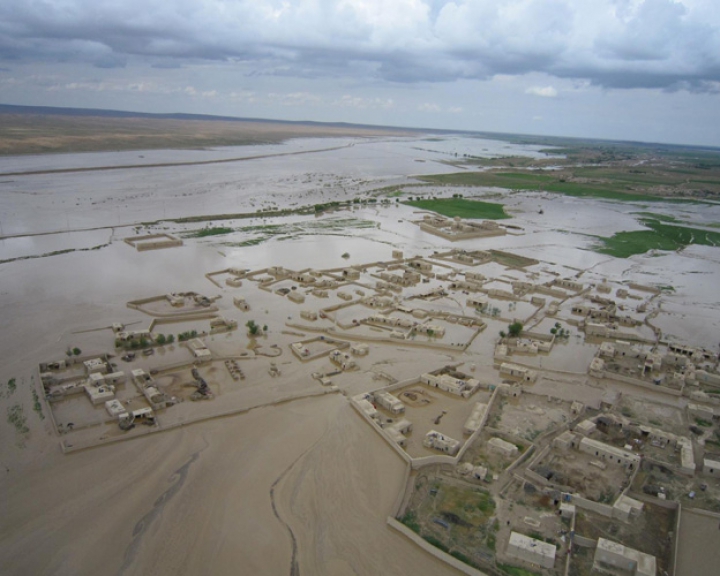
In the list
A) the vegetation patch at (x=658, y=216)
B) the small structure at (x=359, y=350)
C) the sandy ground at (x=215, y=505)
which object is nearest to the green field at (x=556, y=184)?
the vegetation patch at (x=658, y=216)

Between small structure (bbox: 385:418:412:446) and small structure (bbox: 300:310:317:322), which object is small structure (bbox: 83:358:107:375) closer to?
small structure (bbox: 300:310:317:322)

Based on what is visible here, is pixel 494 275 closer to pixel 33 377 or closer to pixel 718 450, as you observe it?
pixel 718 450

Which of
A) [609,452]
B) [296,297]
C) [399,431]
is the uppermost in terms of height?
[609,452]

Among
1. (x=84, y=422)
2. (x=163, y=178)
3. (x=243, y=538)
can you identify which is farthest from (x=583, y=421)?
(x=163, y=178)

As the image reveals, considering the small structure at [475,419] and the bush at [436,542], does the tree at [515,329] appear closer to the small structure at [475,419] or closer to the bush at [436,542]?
the small structure at [475,419]

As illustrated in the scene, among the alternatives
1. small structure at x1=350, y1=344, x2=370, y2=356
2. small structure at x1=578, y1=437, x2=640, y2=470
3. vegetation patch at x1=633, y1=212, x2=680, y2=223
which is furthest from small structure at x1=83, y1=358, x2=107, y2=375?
vegetation patch at x1=633, y1=212, x2=680, y2=223

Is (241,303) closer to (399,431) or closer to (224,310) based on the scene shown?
(224,310)

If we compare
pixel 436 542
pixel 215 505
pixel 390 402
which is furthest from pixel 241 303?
pixel 436 542
